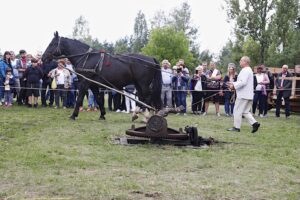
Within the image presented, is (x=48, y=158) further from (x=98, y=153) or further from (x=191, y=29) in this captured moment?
(x=191, y=29)

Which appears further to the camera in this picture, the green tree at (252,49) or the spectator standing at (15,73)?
the green tree at (252,49)

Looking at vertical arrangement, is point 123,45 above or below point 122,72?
above

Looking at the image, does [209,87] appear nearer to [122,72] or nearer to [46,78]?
[122,72]

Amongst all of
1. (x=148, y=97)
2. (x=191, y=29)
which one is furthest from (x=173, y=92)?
(x=191, y=29)

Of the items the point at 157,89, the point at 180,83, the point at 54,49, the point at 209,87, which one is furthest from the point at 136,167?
the point at 180,83

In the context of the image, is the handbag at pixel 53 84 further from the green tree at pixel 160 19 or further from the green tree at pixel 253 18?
the green tree at pixel 160 19

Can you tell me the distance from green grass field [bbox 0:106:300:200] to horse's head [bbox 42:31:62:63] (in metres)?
3.38

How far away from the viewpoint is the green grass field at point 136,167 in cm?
625

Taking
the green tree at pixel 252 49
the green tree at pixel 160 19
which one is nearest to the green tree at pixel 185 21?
the green tree at pixel 160 19

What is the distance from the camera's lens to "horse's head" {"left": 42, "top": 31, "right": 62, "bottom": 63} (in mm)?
14961

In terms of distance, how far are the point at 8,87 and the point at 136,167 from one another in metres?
11.2

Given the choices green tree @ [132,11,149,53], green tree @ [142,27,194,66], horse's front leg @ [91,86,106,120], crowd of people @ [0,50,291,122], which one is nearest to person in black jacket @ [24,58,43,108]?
crowd of people @ [0,50,291,122]

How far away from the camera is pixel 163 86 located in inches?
720

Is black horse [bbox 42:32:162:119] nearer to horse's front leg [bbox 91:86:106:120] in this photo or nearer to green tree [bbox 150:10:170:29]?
horse's front leg [bbox 91:86:106:120]
